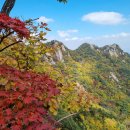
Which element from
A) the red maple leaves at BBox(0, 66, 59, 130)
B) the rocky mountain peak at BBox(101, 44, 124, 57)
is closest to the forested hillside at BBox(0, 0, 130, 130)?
the red maple leaves at BBox(0, 66, 59, 130)

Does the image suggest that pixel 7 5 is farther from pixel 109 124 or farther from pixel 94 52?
pixel 94 52

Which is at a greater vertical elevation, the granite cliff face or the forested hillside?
the granite cliff face

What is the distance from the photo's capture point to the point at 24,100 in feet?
19.1

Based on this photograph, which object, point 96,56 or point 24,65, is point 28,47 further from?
point 96,56

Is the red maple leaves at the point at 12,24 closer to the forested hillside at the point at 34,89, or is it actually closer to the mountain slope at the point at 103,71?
the forested hillside at the point at 34,89

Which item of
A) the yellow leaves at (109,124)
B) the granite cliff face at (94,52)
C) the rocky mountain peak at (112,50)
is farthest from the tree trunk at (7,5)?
the rocky mountain peak at (112,50)

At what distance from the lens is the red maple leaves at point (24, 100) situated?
574 cm

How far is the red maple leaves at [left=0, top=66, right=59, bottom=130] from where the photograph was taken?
574 cm

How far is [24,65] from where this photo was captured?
10.2 m

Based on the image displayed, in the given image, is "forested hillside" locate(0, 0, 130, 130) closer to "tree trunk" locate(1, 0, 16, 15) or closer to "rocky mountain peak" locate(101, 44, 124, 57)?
"tree trunk" locate(1, 0, 16, 15)

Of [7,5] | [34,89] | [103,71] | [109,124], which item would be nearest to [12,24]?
[34,89]

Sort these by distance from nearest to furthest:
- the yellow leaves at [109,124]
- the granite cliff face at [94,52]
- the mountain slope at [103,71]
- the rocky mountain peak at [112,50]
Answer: the yellow leaves at [109,124]
the mountain slope at [103,71]
the granite cliff face at [94,52]
the rocky mountain peak at [112,50]

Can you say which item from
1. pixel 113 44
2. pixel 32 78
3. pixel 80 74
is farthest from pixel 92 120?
pixel 113 44

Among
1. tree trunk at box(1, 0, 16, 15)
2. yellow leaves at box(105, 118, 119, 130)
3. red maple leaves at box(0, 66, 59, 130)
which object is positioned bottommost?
yellow leaves at box(105, 118, 119, 130)
